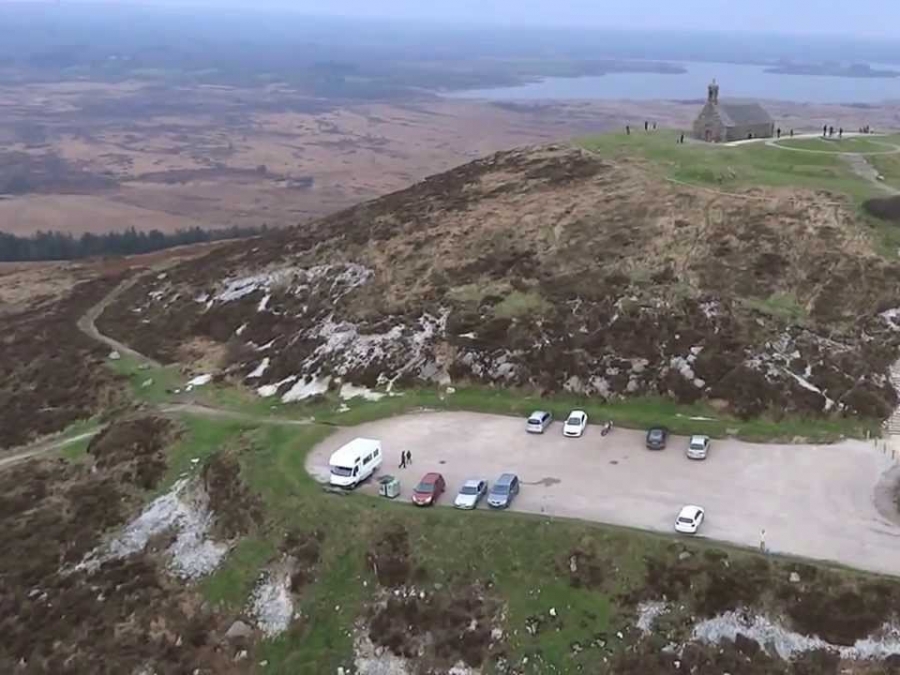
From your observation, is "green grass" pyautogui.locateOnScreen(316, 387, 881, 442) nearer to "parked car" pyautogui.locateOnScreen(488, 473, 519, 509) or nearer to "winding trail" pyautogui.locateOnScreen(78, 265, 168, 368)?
"parked car" pyautogui.locateOnScreen(488, 473, 519, 509)

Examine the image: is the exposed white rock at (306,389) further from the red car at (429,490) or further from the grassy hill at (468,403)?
the red car at (429,490)

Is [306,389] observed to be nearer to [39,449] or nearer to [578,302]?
[39,449]

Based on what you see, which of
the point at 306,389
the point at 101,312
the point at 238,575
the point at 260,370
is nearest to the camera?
the point at 238,575

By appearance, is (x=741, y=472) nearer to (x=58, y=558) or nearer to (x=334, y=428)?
(x=334, y=428)

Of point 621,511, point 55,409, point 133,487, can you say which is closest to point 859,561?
point 621,511

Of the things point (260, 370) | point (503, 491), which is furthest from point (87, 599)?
point (260, 370)

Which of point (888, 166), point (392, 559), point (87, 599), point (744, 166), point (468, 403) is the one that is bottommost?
point (87, 599)

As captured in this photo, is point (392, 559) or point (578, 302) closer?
point (392, 559)
